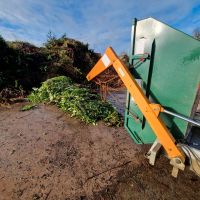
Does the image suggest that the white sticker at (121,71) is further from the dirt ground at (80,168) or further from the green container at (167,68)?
the dirt ground at (80,168)

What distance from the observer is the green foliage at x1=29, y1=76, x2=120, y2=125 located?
4781mm

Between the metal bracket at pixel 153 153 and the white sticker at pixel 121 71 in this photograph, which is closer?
the metal bracket at pixel 153 153

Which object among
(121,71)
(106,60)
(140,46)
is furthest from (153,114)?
(106,60)

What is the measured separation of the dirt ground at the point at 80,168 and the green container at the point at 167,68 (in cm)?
61

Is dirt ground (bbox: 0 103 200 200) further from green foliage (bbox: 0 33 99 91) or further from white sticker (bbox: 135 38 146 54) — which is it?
green foliage (bbox: 0 33 99 91)

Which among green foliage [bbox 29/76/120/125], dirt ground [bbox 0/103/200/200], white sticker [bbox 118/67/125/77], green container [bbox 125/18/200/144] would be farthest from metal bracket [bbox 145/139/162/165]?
green foliage [bbox 29/76/120/125]

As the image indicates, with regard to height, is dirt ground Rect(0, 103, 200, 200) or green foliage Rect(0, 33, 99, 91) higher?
green foliage Rect(0, 33, 99, 91)

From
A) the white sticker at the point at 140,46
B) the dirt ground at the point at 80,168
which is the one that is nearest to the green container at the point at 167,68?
the white sticker at the point at 140,46

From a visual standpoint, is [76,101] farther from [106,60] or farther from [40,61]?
[40,61]

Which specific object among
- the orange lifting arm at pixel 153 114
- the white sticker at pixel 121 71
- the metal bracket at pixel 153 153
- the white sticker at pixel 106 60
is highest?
the white sticker at pixel 106 60

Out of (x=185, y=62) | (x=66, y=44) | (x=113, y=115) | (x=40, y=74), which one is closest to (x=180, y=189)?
→ (x=185, y=62)

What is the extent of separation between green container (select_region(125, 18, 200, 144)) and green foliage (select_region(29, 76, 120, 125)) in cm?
163

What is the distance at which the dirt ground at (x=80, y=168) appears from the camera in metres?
2.38

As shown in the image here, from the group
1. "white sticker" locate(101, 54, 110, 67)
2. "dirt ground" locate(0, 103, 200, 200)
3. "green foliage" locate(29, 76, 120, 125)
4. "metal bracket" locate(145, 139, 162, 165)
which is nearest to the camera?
"dirt ground" locate(0, 103, 200, 200)
